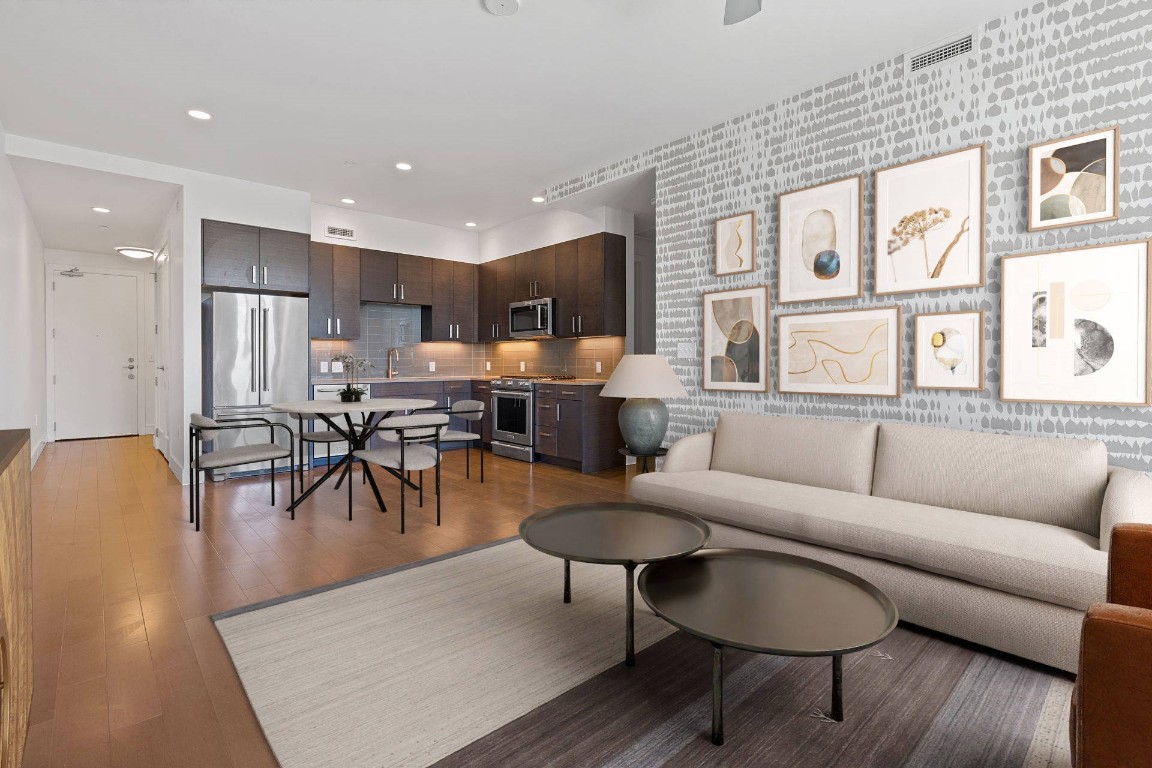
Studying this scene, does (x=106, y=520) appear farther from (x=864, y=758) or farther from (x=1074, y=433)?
(x=1074, y=433)

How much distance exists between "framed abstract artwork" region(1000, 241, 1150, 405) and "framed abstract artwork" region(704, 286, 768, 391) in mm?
1342

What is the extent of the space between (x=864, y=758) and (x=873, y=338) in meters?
2.36

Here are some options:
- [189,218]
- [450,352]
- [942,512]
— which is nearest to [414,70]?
[189,218]

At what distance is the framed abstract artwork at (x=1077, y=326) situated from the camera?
95.4 inches

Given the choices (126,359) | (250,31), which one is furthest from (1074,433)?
(126,359)

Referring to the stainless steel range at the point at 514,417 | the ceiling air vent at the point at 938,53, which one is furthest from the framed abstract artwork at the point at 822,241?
the stainless steel range at the point at 514,417

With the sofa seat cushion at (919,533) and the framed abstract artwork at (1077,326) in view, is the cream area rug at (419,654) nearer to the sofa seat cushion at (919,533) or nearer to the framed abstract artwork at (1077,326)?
the sofa seat cushion at (919,533)

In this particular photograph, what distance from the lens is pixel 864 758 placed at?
5.03ft

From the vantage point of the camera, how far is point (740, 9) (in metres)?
1.99

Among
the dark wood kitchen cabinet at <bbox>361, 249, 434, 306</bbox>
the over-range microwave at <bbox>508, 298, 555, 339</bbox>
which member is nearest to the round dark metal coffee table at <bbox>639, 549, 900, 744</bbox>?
the over-range microwave at <bbox>508, 298, 555, 339</bbox>

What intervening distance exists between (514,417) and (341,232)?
2.93 m

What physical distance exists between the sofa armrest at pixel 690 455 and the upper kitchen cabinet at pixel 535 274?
3205 mm

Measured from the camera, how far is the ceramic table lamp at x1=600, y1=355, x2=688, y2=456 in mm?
3713

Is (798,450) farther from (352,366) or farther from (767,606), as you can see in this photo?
(352,366)
